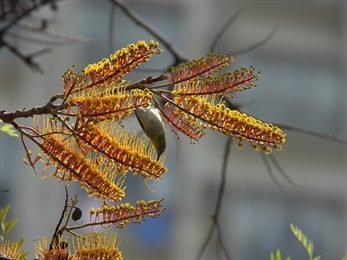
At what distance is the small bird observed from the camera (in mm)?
723

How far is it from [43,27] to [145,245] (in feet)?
30.3

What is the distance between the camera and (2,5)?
5.24 feet

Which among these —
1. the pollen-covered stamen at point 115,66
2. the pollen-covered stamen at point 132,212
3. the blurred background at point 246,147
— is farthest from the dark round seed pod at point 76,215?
the blurred background at point 246,147

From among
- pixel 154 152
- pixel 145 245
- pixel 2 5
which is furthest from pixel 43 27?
pixel 145 245

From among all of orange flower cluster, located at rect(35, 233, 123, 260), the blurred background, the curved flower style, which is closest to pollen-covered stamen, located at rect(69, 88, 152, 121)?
A: the curved flower style

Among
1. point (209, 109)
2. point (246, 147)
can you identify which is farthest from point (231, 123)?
point (246, 147)

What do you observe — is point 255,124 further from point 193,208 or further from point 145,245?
point 193,208

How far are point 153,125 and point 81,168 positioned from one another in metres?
0.07

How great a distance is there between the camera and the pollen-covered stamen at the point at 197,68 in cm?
74

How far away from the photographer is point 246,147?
10602 millimetres

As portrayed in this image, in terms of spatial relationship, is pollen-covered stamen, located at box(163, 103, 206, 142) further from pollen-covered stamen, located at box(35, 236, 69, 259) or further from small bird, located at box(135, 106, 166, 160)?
pollen-covered stamen, located at box(35, 236, 69, 259)

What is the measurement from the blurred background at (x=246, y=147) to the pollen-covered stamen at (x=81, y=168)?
962 cm

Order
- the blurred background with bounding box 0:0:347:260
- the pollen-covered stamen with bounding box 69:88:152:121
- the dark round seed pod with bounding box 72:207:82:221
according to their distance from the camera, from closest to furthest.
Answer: the pollen-covered stamen with bounding box 69:88:152:121, the dark round seed pod with bounding box 72:207:82:221, the blurred background with bounding box 0:0:347:260

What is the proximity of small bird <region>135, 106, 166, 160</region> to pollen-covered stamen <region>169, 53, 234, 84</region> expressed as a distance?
0.10 feet
